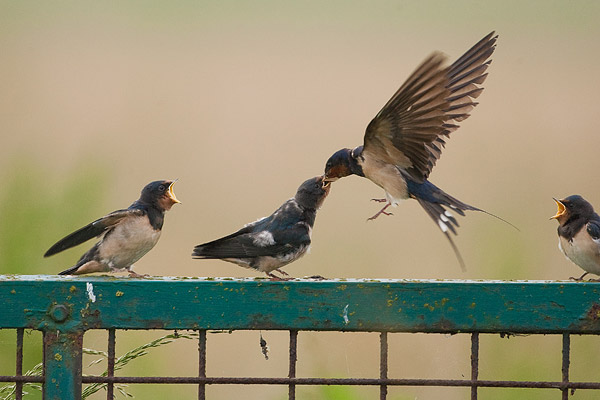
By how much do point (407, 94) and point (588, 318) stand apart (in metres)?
0.81

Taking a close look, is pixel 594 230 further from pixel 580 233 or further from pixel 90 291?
pixel 90 291

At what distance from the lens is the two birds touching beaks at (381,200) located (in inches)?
73.9

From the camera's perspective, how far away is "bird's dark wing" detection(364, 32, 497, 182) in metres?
1.82

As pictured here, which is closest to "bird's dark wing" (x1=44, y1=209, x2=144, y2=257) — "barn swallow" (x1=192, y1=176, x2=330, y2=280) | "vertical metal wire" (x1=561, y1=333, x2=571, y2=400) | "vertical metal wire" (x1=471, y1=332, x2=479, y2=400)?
"barn swallow" (x1=192, y1=176, x2=330, y2=280)

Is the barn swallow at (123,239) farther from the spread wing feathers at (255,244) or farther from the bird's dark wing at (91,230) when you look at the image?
the spread wing feathers at (255,244)

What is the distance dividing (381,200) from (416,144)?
0.22 meters

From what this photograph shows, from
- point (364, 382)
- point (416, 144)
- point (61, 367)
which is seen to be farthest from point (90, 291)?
point (416, 144)

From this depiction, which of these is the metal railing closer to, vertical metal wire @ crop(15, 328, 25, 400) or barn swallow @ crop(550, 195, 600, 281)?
vertical metal wire @ crop(15, 328, 25, 400)

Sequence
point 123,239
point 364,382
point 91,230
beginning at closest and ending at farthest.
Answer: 1. point 364,382
2. point 91,230
3. point 123,239

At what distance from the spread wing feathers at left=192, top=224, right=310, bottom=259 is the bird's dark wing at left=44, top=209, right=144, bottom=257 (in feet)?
0.67

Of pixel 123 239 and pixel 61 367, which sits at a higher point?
pixel 123 239

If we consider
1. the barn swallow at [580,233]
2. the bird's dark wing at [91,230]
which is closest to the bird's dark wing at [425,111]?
the barn swallow at [580,233]

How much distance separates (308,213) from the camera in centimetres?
220

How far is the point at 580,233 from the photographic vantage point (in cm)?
243
